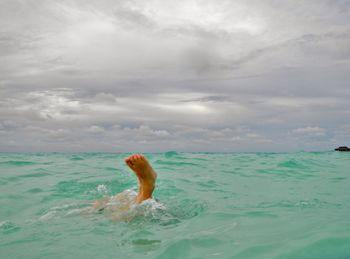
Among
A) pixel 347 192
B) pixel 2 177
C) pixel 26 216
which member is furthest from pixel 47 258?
pixel 2 177

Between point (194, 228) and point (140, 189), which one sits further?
point (140, 189)

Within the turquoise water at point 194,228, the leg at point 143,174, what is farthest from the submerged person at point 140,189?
the turquoise water at point 194,228

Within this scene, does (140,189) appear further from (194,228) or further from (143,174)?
(194,228)

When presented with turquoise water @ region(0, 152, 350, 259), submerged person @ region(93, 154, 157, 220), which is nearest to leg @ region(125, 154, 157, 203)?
submerged person @ region(93, 154, 157, 220)

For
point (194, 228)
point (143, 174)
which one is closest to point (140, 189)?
point (143, 174)

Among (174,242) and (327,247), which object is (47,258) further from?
(327,247)

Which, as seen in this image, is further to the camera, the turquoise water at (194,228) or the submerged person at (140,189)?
the submerged person at (140,189)

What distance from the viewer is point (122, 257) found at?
2.39 m

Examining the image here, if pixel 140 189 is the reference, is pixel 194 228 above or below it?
below

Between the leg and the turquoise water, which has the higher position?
the leg

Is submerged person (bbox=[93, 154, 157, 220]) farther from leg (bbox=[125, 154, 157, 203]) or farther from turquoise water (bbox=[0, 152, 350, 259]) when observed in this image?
turquoise water (bbox=[0, 152, 350, 259])

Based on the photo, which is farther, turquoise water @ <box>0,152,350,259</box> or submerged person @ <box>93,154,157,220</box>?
submerged person @ <box>93,154,157,220</box>

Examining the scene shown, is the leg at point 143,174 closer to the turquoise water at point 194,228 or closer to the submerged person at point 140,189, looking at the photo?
the submerged person at point 140,189

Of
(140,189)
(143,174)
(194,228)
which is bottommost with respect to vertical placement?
(194,228)
